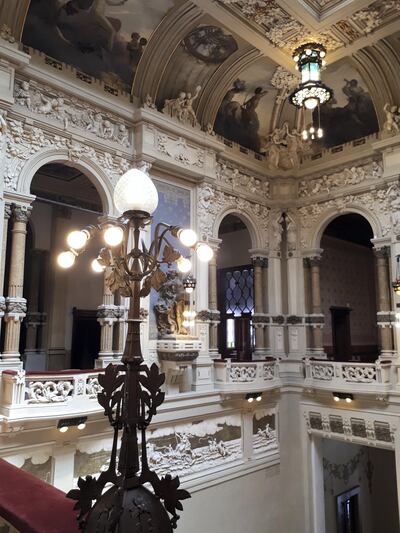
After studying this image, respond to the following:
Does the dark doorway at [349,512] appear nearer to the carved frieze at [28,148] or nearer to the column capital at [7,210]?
the carved frieze at [28,148]

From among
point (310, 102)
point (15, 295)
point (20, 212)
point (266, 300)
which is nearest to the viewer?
point (310, 102)

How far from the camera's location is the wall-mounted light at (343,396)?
32.6 ft

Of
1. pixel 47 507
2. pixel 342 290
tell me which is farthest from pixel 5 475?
pixel 342 290

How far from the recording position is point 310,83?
678 cm

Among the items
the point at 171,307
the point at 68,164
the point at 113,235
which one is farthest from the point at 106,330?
the point at 113,235

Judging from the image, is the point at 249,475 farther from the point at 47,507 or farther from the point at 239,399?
the point at 47,507

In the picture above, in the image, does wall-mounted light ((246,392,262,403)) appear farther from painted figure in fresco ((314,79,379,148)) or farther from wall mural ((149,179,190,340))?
painted figure in fresco ((314,79,379,148))

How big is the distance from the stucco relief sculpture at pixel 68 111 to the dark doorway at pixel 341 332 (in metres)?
9.42

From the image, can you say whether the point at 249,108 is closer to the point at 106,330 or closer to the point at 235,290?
the point at 235,290

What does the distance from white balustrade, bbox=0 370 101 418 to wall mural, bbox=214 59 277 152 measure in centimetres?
722

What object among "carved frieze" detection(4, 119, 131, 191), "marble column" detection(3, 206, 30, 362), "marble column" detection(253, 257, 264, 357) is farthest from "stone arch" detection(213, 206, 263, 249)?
"marble column" detection(3, 206, 30, 362)

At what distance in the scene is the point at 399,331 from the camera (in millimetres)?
9750

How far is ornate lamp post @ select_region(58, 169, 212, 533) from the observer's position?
2.16 metres

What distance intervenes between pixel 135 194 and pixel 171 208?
6570 millimetres
